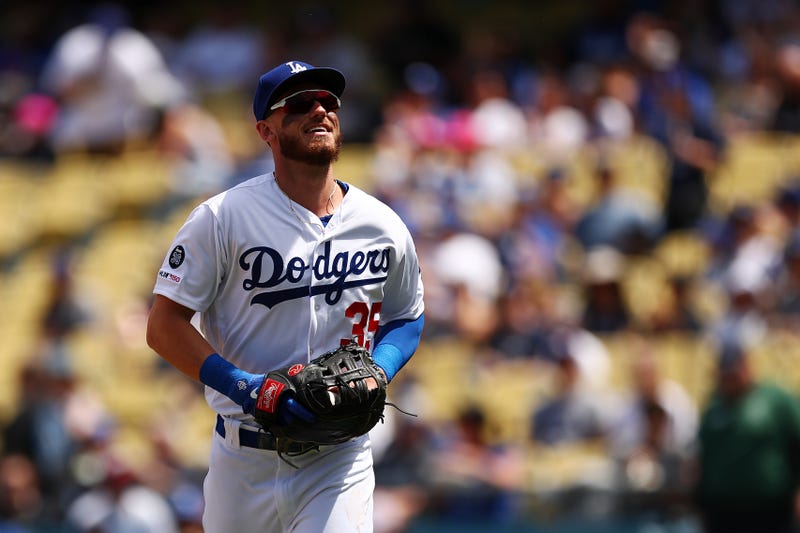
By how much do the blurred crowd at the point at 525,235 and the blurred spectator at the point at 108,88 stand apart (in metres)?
0.02

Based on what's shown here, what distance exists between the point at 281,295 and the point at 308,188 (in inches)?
14.0

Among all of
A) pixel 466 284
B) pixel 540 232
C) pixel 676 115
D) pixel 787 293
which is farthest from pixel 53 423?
pixel 676 115

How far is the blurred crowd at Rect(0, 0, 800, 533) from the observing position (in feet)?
27.5

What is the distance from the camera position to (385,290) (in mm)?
4766

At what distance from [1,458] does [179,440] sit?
122 centimetres

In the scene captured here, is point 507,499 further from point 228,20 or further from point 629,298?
point 228,20

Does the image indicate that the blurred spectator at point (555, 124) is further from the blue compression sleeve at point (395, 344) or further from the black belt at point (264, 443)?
the black belt at point (264, 443)

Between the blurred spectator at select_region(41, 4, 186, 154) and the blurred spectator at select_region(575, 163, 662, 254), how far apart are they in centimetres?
468

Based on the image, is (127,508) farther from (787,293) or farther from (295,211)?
(295,211)

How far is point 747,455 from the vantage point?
8195 mm

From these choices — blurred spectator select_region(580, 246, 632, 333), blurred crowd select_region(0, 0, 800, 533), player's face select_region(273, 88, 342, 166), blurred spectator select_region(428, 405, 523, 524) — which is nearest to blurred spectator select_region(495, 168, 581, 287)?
blurred crowd select_region(0, 0, 800, 533)

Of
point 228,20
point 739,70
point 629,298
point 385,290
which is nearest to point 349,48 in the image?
point 228,20

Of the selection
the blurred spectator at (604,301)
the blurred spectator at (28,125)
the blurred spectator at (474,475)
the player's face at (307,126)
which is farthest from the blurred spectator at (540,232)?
the player's face at (307,126)

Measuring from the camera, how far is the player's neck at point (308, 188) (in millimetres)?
4578
